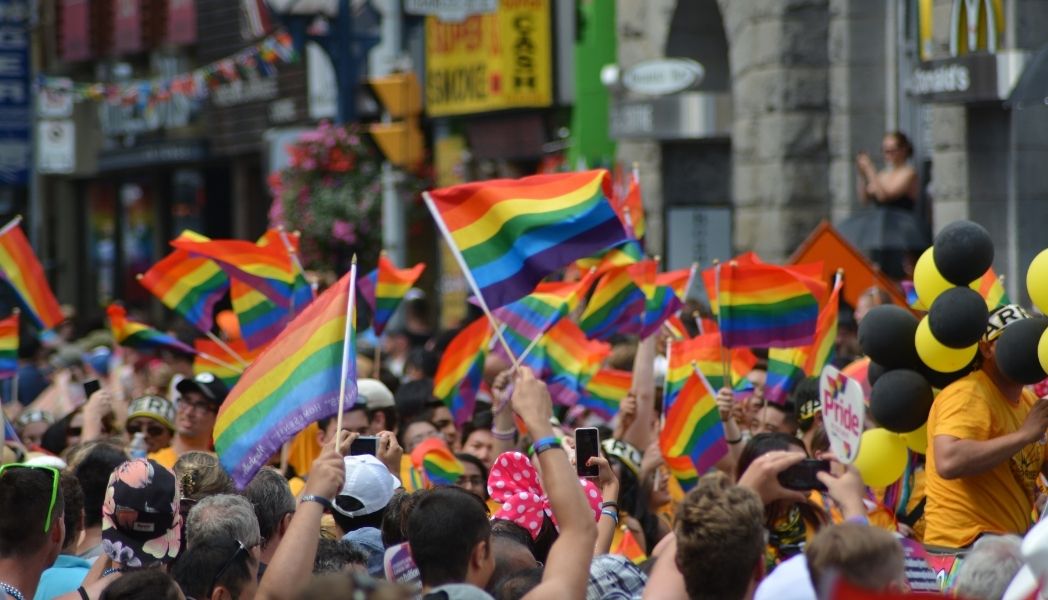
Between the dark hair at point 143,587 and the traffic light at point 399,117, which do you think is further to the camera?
the traffic light at point 399,117

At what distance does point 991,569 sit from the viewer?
4.83 meters

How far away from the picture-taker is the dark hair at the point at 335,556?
5875 millimetres

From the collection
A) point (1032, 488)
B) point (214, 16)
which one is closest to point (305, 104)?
point (214, 16)

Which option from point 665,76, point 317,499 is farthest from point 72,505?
point 665,76

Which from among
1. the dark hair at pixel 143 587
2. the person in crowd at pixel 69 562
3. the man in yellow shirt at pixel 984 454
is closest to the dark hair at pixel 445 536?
the dark hair at pixel 143 587

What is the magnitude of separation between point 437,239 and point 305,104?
17.2 ft

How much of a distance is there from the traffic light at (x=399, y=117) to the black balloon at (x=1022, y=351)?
10.4 meters

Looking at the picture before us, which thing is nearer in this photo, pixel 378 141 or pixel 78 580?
pixel 78 580

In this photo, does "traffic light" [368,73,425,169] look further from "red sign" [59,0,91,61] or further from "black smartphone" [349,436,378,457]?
"red sign" [59,0,91,61]

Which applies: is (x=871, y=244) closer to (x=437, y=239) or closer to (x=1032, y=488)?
(x=1032, y=488)

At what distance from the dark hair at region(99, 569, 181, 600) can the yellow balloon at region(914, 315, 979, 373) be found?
316cm

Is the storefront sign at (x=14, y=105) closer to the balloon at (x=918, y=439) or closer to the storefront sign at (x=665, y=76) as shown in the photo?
the storefront sign at (x=665, y=76)

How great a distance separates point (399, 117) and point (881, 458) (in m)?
10.5

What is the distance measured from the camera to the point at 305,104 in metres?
31.6
